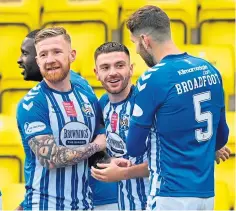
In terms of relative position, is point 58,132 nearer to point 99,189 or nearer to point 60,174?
point 60,174

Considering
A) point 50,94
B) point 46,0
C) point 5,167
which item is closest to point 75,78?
point 50,94

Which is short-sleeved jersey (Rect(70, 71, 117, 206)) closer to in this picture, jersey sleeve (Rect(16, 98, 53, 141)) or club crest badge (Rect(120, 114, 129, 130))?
club crest badge (Rect(120, 114, 129, 130))

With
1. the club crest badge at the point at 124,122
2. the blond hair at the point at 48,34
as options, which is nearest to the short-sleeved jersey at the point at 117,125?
the club crest badge at the point at 124,122

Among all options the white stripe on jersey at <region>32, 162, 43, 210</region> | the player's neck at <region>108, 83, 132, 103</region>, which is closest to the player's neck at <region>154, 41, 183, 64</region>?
the player's neck at <region>108, 83, 132, 103</region>

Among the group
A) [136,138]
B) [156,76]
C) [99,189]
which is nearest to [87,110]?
[99,189]

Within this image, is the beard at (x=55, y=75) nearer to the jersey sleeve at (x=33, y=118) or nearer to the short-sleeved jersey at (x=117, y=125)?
the jersey sleeve at (x=33, y=118)

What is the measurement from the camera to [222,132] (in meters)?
3.62

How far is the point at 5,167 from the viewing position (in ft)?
18.0

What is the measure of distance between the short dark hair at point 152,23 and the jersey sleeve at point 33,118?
2.29 ft

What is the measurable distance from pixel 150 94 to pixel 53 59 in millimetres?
723

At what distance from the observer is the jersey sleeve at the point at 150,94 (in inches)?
130

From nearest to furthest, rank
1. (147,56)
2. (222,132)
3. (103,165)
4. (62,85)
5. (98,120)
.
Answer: (147,56) → (222,132) → (103,165) → (62,85) → (98,120)

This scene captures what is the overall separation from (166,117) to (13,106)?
285cm

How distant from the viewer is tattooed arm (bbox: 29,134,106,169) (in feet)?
12.5
